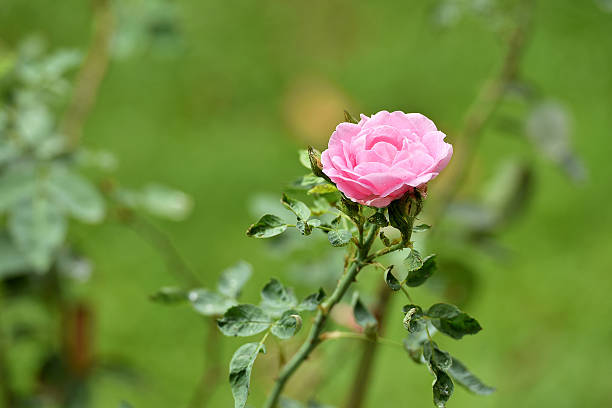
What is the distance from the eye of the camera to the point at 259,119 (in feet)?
8.00

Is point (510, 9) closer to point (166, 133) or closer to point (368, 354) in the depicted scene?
point (368, 354)

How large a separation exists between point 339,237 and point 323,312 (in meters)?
0.08

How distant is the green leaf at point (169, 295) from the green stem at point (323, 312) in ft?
0.41

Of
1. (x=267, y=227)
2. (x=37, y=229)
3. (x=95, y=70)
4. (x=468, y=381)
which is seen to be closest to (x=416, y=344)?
(x=468, y=381)

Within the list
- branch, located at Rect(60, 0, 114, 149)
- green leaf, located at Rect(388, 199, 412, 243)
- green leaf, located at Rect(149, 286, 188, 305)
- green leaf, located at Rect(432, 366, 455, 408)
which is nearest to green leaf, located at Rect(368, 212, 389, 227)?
green leaf, located at Rect(388, 199, 412, 243)

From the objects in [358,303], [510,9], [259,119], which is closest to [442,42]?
[259,119]

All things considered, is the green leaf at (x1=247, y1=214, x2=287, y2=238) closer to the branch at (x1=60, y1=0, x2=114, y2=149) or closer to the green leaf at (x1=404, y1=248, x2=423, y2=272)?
the green leaf at (x1=404, y1=248, x2=423, y2=272)

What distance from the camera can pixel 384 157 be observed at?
0.49 metres

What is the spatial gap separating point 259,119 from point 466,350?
1.03m

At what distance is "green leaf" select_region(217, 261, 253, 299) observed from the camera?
667 mm

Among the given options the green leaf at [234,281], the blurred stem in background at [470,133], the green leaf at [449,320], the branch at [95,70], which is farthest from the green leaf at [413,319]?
the branch at [95,70]

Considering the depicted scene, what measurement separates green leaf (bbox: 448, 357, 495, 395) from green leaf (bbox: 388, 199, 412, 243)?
0.15 metres

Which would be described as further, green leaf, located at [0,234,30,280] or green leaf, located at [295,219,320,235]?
green leaf, located at [0,234,30,280]

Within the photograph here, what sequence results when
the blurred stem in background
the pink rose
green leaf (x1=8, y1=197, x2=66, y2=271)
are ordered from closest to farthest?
the pink rose, green leaf (x1=8, y1=197, x2=66, y2=271), the blurred stem in background
